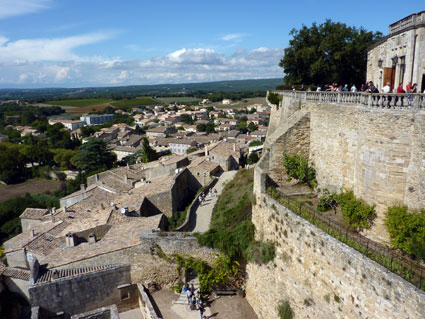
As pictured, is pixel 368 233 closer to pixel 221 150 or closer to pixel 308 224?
pixel 308 224

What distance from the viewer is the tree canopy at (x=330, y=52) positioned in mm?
23609

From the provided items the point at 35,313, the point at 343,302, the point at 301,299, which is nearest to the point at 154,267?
the point at 35,313

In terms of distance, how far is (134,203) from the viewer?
79.2 ft

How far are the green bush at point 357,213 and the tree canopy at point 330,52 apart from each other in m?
14.8

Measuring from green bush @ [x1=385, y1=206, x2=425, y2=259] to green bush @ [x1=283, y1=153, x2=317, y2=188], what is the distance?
552 centimetres

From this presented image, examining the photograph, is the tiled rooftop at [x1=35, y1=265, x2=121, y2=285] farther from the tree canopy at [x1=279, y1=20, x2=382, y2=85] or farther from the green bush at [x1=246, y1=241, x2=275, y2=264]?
the tree canopy at [x1=279, y1=20, x2=382, y2=85]

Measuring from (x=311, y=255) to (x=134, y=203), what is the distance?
16.3 metres

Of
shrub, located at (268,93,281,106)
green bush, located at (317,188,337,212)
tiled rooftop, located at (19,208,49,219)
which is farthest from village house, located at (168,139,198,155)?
green bush, located at (317,188,337,212)

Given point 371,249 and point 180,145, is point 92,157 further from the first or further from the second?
point 371,249

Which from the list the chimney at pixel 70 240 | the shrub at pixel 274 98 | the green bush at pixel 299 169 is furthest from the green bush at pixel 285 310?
the shrub at pixel 274 98

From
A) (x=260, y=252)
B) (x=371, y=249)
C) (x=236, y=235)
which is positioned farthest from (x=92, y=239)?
(x=371, y=249)

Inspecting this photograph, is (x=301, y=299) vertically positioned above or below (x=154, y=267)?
above

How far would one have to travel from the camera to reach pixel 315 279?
1056 centimetres

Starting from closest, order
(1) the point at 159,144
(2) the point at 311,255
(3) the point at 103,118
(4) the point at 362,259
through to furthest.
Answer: (4) the point at 362,259 < (2) the point at 311,255 < (1) the point at 159,144 < (3) the point at 103,118
